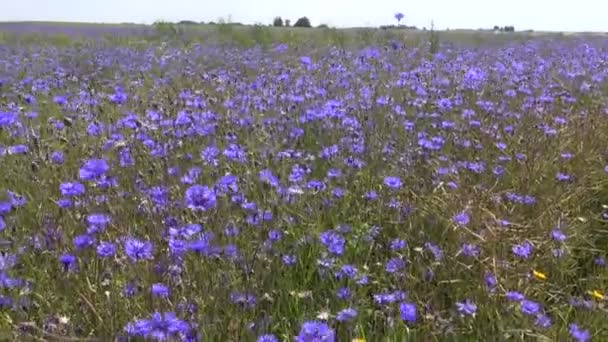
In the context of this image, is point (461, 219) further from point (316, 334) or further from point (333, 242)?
point (316, 334)

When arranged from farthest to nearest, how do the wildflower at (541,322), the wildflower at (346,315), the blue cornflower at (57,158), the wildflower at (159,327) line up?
the blue cornflower at (57,158), the wildflower at (541,322), the wildflower at (346,315), the wildflower at (159,327)

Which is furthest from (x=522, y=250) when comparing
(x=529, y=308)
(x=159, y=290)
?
(x=159, y=290)

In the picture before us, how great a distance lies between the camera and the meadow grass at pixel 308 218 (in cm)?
189

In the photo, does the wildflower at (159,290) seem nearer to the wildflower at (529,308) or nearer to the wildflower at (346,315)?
the wildflower at (346,315)

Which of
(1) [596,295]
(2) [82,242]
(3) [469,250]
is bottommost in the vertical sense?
(1) [596,295]

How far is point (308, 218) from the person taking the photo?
2.49 meters

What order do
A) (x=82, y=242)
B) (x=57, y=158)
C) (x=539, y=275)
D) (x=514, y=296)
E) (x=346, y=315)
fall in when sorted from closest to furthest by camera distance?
(x=346, y=315) → (x=514, y=296) → (x=82, y=242) → (x=539, y=275) → (x=57, y=158)

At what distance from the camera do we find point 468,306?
1907mm

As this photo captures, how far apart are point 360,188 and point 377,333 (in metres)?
1.02

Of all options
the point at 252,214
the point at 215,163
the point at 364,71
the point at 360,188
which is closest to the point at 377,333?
the point at 252,214

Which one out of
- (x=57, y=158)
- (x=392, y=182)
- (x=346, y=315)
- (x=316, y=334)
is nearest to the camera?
(x=316, y=334)

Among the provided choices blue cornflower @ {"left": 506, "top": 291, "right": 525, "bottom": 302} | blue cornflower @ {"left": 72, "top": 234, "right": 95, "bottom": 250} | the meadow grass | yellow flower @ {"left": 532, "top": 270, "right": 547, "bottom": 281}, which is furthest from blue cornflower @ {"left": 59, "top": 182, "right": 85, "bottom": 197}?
yellow flower @ {"left": 532, "top": 270, "right": 547, "bottom": 281}

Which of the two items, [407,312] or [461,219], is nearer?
[407,312]

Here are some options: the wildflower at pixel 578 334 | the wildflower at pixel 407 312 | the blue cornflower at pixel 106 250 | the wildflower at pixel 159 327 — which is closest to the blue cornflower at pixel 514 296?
the wildflower at pixel 578 334
